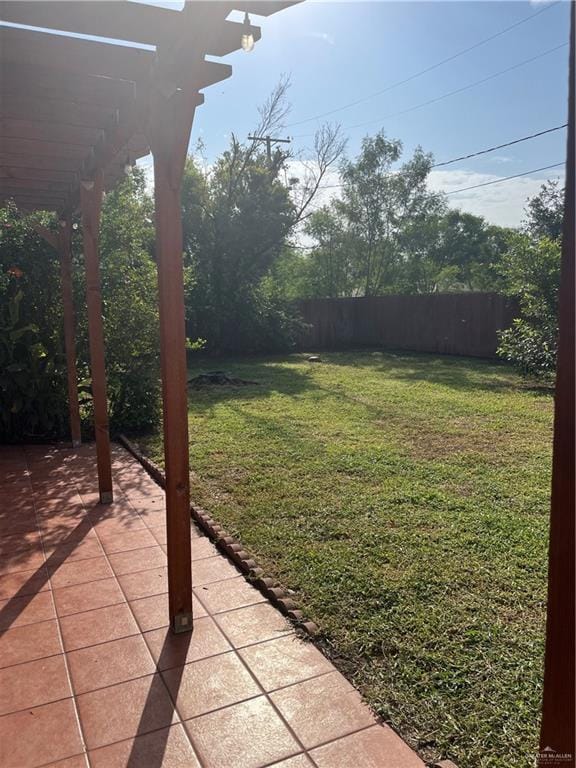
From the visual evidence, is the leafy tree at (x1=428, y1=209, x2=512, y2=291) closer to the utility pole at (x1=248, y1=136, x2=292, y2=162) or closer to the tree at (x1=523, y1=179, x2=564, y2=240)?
the tree at (x1=523, y1=179, x2=564, y2=240)

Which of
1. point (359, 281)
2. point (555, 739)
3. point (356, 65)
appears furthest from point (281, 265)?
point (555, 739)

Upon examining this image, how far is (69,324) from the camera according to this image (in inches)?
198

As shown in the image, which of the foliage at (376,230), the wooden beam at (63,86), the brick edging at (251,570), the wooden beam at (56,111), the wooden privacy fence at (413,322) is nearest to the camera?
the wooden beam at (63,86)

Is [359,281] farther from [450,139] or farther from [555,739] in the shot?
[555,739]

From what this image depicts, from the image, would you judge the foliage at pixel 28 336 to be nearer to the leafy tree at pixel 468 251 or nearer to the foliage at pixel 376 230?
the foliage at pixel 376 230

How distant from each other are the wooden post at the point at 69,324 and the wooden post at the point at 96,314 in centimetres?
120


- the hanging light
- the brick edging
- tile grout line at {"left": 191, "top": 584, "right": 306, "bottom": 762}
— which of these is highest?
the hanging light

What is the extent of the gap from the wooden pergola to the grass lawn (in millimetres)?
852

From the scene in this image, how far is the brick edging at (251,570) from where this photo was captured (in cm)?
240

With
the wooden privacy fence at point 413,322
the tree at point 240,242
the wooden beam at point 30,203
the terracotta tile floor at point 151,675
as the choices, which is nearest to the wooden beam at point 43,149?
the wooden beam at point 30,203

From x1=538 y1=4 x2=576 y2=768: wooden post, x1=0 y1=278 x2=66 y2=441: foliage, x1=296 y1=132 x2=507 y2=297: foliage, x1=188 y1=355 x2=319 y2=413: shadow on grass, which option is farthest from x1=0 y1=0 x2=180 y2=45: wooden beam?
x1=296 y1=132 x2=507 y2=297: foliage

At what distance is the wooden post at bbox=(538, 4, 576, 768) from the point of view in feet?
2.80

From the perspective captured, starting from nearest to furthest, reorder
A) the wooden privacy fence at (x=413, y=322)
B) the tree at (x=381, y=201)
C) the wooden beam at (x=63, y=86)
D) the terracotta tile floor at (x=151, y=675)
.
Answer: the terracotta tile floor at (x=151, y=675) → the wooden beam at (x=63, y=86) → the wooden privacy fence at (x=413, y=322) → the tree at (x=381, y=201)

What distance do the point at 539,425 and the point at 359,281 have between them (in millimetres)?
15125
